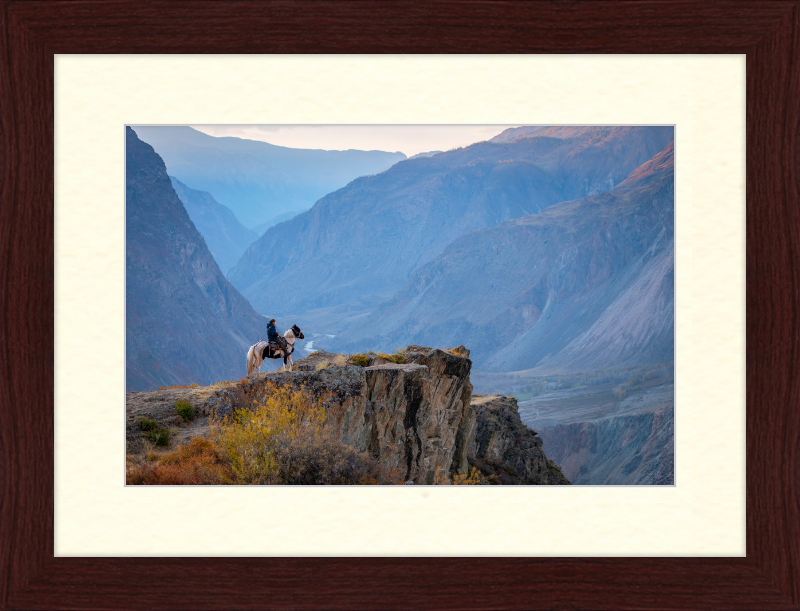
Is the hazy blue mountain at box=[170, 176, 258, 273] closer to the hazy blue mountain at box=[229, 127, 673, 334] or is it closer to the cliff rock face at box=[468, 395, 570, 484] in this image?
the cliff rock face at box=[468, 395, 570, 484]

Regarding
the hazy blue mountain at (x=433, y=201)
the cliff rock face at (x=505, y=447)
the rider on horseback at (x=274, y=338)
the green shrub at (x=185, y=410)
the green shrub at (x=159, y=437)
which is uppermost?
the hazy blue mountain at (x=433, y=201)

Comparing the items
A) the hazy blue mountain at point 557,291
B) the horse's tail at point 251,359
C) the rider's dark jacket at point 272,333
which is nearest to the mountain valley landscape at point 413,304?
the hazy blue mountain at point 557,291

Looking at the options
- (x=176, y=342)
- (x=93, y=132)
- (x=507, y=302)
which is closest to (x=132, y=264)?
(x=176, y=342)

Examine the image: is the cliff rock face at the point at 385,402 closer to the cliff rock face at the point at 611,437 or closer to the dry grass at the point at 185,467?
the dry grass at the point at 185,467

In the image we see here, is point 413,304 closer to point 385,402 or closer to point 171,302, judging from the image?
point 171,302

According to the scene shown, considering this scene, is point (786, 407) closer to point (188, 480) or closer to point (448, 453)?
point (188, 480)

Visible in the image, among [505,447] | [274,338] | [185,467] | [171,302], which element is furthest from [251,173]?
[171,302]

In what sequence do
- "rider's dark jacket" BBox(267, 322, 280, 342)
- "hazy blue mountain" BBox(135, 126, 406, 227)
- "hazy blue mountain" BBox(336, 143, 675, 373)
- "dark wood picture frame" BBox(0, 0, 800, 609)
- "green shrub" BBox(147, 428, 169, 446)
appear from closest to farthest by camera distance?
"dark wood picture frame" BBox(0, 0, 800, 609), "green shrub" BBox(147, 428, 169, 446), "rider's dark jacket" BBox(267, 322, 280, 342), "hazy blue mountain" BBox(135, 126, 406, 227), "hazy blue mountain" BBox(336, 143, 675, 373)

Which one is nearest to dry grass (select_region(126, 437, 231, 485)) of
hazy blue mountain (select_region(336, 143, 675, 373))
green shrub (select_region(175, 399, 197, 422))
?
green shrub (select_region(175, 399, 197, 422))
